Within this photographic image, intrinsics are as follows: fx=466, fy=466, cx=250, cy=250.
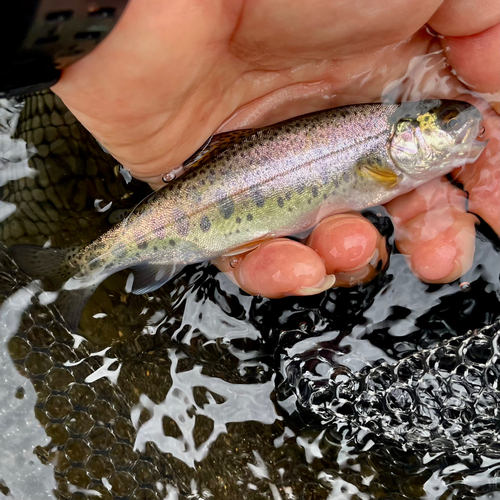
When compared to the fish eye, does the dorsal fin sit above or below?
below

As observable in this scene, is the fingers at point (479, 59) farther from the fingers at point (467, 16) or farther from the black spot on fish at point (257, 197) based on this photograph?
the black spot on fish at point (257, 197)

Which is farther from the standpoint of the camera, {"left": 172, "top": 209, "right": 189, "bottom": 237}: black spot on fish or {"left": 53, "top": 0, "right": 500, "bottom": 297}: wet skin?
{"left": 172, "top": 209, "right": 189, "bottom": 237}: black spot on fish

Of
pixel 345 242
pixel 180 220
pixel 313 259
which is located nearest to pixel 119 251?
pixel 180 220

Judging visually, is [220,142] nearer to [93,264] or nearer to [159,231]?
[159,231]

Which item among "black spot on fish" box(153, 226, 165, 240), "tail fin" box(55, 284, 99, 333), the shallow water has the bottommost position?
the shallow water

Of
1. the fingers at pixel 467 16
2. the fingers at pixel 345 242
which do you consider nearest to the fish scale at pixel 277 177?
the fingers at pixel 345 242

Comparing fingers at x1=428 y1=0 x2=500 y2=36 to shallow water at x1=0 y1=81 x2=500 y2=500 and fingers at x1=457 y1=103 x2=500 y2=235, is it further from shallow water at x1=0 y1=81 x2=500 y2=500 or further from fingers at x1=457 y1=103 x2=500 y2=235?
shallow water at x1=0 y1=81 x2=500 y2=500

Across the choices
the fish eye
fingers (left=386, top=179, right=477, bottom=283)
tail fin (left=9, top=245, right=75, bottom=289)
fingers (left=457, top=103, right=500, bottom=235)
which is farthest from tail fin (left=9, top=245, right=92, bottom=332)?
fingers (left=457, top=103, right=500, bottom=235)
